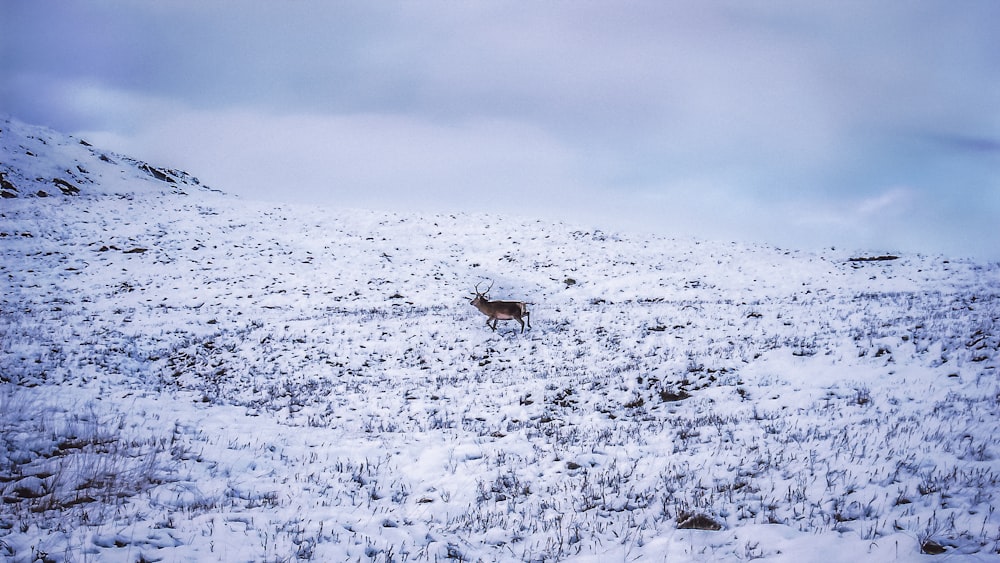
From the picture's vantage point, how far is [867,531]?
461 cm

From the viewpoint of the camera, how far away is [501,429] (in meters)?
9.46

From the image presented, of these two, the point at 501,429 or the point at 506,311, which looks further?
the point at 506,311

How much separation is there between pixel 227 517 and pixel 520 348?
34.8ft

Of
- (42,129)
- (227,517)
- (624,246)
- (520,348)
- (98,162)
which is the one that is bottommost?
(227,517)

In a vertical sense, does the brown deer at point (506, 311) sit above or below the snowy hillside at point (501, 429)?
above

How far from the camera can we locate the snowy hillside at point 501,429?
5.05 meters

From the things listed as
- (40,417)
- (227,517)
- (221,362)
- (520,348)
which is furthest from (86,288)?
(227,517)

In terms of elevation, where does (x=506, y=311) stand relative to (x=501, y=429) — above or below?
above

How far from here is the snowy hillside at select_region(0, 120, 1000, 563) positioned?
5047mm

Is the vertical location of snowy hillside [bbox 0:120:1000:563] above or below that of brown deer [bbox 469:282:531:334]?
below

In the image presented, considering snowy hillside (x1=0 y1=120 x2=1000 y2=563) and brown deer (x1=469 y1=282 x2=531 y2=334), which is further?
Result: brown deer (x1=469 y1=282 x2=531 y2=334)

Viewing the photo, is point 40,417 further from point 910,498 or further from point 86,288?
point 86,288

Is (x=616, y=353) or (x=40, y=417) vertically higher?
(x=616, y=353)

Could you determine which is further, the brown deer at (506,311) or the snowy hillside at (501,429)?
the brown deer at (506,311)
